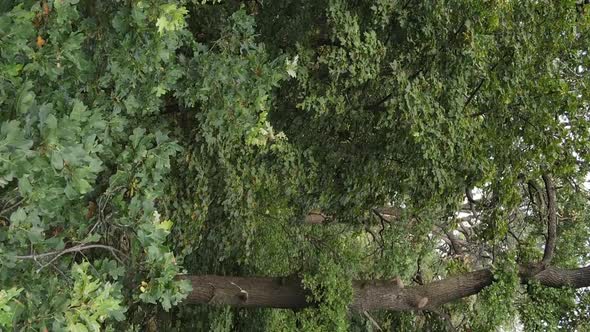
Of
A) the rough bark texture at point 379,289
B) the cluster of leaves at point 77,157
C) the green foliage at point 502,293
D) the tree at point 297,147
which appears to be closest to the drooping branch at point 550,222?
the tree at point 297,147

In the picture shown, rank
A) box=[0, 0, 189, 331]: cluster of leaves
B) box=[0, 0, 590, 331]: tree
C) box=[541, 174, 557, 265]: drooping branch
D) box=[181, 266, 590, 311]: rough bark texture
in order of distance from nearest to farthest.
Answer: box=[0, 0, 189, 331]: cluster of leaves → box=[0, 0, 590, 331]: tree → box=[181, 266, 590, 311]: rough bark texture → box=[541, 174, 557, 265]: drooping branch

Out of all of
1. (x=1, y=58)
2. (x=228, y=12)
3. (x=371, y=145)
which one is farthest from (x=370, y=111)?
(x=1, y=58)

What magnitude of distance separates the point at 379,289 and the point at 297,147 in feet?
6.78

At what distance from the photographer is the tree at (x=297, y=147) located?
14.8 ft

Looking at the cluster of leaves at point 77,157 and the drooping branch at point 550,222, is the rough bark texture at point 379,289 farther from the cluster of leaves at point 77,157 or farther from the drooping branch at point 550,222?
the cluster of leaves at point 77,157

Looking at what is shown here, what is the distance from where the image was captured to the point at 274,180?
707cm

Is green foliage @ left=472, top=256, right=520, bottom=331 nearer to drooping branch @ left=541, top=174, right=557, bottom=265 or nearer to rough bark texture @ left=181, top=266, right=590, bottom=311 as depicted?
rough bark texture @ left=181, top=266, right=590, bottom=311

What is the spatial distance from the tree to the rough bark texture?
0.08 ft

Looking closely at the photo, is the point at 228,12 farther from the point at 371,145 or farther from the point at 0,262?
the point at 0,262

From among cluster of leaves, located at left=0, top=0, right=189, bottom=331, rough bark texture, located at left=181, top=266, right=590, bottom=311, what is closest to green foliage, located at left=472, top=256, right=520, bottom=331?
rough bark texture, located at left=181, top=266, right=590, bottom=311

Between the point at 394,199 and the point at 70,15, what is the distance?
452 centimetres

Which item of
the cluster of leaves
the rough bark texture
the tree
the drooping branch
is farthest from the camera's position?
the drooping branch

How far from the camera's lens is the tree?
4.52 meters

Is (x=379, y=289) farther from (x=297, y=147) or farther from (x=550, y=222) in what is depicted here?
(x=550, y=222)
